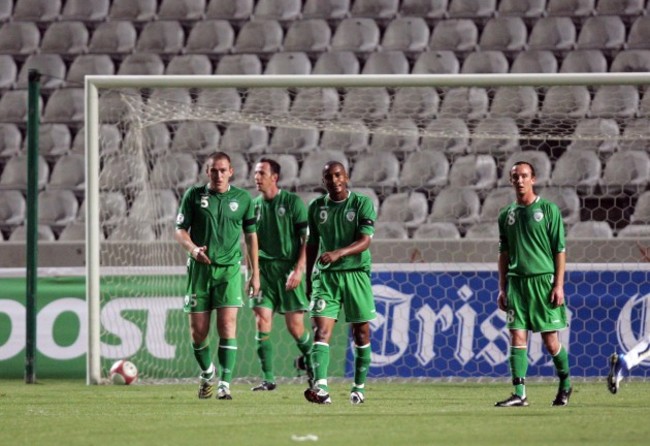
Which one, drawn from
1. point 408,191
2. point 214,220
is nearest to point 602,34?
point 408,191

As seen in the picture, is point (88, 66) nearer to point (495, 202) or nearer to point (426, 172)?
point (426, 172)

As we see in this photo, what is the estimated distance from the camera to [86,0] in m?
15.5

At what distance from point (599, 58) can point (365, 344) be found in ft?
21.0

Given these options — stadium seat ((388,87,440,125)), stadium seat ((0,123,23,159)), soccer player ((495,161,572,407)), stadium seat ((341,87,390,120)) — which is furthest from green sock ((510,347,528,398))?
stadium seat ((0,123,23,159))

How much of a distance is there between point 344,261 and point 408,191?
4.57 meters

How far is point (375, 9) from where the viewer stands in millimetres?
14891

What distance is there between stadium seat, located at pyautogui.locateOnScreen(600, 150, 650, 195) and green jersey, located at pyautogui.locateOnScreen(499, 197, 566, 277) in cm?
431

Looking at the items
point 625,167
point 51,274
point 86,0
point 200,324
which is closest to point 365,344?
point 200,324

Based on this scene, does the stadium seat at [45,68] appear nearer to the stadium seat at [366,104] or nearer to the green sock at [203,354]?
the stadium seat at [366,104]

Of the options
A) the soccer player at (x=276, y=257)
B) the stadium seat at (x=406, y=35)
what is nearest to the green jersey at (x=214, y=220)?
the soccer player at (x=276, y=257)

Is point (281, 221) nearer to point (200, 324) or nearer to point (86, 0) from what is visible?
point (200, 324)

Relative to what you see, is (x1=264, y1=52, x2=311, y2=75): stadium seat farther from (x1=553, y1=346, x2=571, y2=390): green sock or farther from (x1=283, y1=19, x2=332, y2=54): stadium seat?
(x1=553, y1=346, x2=571, y2=390): green sock

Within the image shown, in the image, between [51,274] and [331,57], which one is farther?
[331,57]

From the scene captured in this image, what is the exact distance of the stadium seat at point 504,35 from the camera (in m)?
14.2
